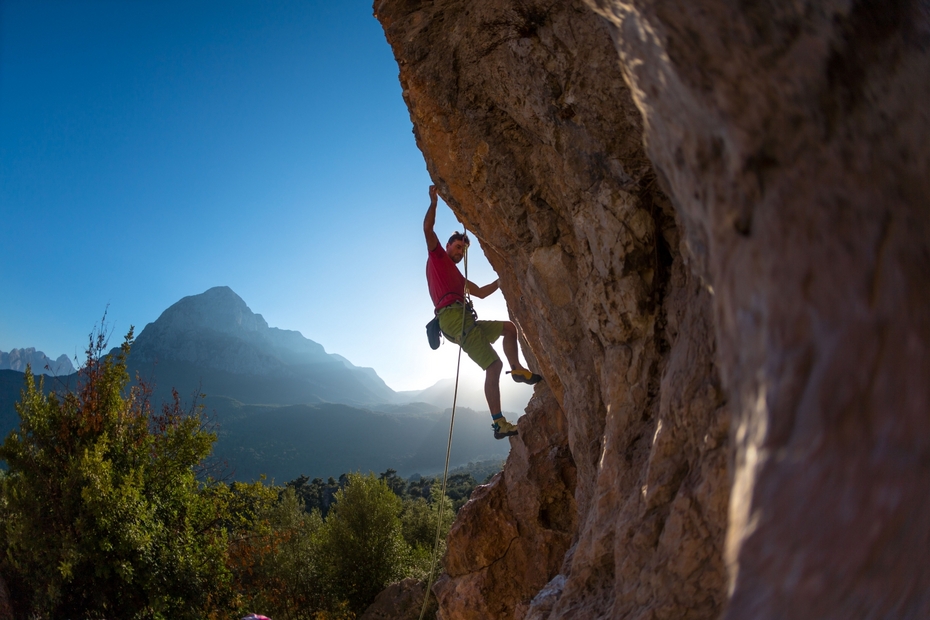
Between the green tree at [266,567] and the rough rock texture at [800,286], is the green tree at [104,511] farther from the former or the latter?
the rough rock texture at [800,286]

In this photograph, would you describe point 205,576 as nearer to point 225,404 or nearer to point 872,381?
point 872,381

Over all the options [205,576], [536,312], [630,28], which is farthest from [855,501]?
[205,576]

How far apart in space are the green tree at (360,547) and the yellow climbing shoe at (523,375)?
536 inches

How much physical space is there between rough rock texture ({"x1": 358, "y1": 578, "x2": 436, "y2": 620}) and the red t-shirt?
11158 millimetres

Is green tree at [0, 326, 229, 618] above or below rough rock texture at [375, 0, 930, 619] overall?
below

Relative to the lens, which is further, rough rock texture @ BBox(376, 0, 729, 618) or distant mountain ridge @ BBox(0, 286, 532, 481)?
distant mountain ridge @ BBox(0, 286, 532, 481)

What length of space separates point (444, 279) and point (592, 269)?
3188 millimetres

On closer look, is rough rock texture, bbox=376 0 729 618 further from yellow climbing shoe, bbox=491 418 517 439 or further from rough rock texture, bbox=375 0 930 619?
yellow climbing shoe, bbox=491 418 517 439

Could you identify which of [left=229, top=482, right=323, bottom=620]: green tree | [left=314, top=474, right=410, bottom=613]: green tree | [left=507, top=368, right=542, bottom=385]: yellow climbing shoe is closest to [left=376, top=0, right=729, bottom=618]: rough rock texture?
[left=507, top=368, right=542, bottom=385]: yellow climbing shoe

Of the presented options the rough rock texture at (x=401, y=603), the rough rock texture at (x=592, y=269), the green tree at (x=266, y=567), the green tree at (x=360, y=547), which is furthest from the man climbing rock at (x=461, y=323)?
the green tree at (x=360, y=547)

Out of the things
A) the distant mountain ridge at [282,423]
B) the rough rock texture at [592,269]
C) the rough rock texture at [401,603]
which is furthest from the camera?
the distant mountain ridge at [282,423]

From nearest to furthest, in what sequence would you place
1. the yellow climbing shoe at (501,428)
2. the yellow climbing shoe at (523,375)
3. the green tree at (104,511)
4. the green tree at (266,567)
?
the yellow climbing shoe at (523,375) → the yellow climbing shoe at (501,428) → the green tree at (104,511) → the green tree at (266,567)

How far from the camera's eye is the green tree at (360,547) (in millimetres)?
17453

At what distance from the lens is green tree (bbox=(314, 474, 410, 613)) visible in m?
17.5
